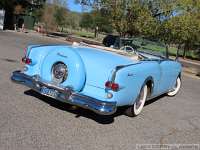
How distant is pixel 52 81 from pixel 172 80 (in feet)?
11.6

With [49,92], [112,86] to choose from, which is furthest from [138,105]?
[49,92]

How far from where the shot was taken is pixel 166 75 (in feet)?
28.2

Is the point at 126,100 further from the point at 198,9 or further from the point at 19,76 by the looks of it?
the point at 198,9

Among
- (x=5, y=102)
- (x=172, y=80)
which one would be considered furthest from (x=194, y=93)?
(x=5, y=102)

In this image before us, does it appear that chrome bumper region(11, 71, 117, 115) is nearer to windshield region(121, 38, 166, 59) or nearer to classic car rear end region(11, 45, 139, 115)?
classic car rear end region(11, 45, 139, 115)

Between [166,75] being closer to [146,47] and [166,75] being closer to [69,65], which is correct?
[146,47]

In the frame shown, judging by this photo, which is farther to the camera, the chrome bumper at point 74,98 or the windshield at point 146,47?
the windshield at point 146,47

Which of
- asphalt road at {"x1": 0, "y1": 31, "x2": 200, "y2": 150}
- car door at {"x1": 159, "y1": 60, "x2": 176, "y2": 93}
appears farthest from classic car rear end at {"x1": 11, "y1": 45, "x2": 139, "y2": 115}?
car door at {"x1": 159, "y1": 60, "x2": 176, "y2": 93}

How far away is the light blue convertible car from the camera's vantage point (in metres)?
6.28

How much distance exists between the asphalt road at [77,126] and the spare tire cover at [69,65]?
562mm

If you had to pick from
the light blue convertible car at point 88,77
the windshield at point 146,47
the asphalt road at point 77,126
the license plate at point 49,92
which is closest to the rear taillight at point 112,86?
the light blue convertible car at point 88,77

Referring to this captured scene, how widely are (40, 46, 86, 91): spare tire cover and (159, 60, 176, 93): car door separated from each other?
2166 mm

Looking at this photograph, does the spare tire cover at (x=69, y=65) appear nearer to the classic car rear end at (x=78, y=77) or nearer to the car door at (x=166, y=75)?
the classic car rear end at (x=78, y=77)

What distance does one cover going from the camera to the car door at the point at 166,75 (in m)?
8.26
